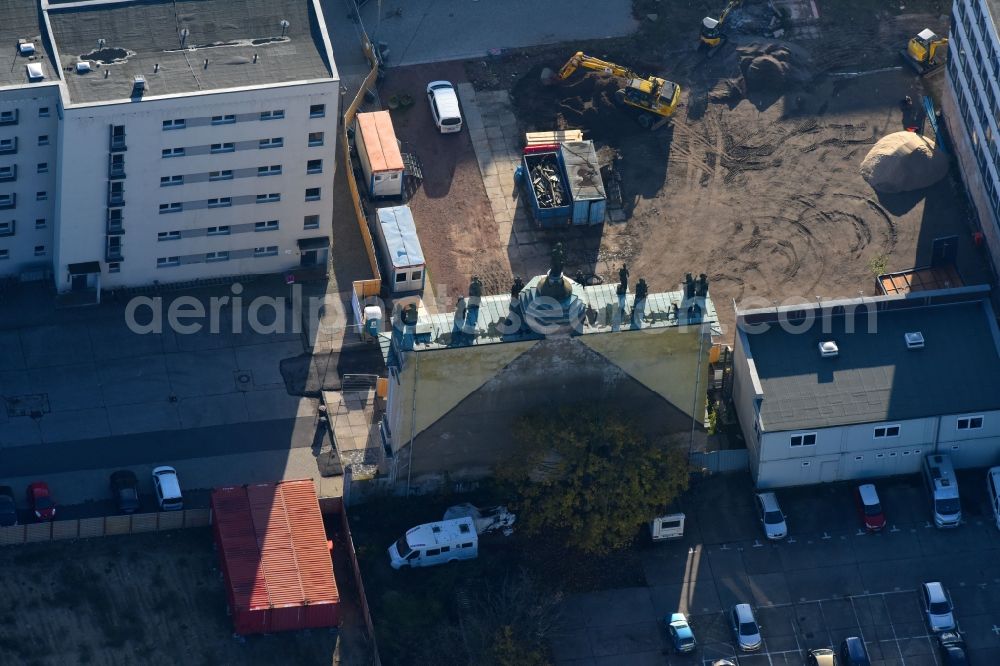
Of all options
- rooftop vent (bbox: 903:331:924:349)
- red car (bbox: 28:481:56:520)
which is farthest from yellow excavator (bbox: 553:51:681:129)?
red car (bbox: 28:481:56:520)

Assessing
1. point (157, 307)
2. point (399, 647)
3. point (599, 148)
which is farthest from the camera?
point (599, 148)

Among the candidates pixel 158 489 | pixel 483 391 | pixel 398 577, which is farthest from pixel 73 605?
pixel 483 391

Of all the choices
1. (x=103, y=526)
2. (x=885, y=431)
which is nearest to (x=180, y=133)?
(x=103, y=526)

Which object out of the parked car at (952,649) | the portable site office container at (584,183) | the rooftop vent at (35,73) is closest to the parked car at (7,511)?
the rooftop vent at (35,73)

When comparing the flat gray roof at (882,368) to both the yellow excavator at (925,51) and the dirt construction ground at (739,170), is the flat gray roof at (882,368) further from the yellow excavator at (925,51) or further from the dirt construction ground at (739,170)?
the yellow excavator at (925,51)

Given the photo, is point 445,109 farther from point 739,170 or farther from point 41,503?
point 41,503

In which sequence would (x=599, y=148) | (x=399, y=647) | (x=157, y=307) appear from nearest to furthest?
(x=399, y=647) < (x=157, y=307) < (x=599, y=148)

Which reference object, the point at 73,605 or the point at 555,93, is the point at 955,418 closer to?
the point at 555,93
